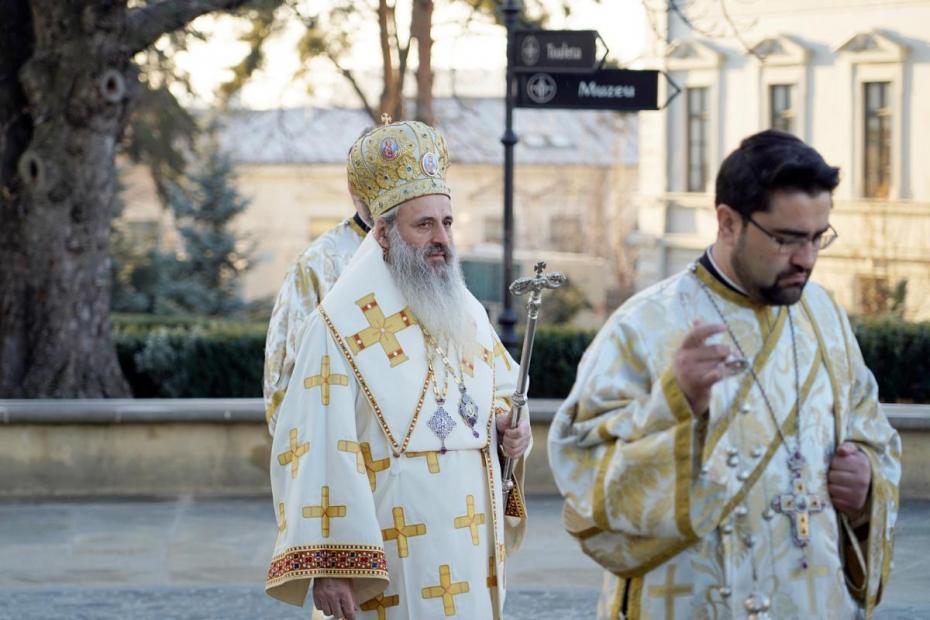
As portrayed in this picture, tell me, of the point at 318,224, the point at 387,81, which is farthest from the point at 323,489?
the point at 318,224

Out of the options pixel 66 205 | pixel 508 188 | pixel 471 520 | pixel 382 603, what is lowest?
pixel 382 603

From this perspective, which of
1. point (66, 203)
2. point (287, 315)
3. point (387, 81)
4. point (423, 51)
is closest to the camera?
point (287, 315)

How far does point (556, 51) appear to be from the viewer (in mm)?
10836

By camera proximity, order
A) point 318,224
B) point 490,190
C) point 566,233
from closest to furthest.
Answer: point 566,233
point 490,190
point 318,224

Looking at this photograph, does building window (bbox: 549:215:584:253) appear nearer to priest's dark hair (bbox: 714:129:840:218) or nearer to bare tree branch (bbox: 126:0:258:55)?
bare tree branch (bbox: 126:0:258:55)

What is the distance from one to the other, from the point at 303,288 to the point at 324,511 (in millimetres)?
1912

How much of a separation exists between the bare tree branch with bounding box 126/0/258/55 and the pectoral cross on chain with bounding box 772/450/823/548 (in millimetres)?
9361

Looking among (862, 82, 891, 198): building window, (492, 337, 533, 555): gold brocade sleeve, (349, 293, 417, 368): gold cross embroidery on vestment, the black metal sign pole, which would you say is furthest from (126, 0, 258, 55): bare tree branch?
(862, 82, 891, 198): building window

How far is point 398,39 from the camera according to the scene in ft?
64.0

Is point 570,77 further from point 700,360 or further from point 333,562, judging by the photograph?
point 700,360

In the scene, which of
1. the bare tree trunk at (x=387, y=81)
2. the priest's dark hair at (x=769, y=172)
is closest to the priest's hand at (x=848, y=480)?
the priest's dark hair at (x=769, y=172)

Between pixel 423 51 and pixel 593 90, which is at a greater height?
pixel 423 51

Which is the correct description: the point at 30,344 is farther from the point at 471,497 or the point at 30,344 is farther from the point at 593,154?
the point at 593,154

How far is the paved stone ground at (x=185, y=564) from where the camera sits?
8188 mm
